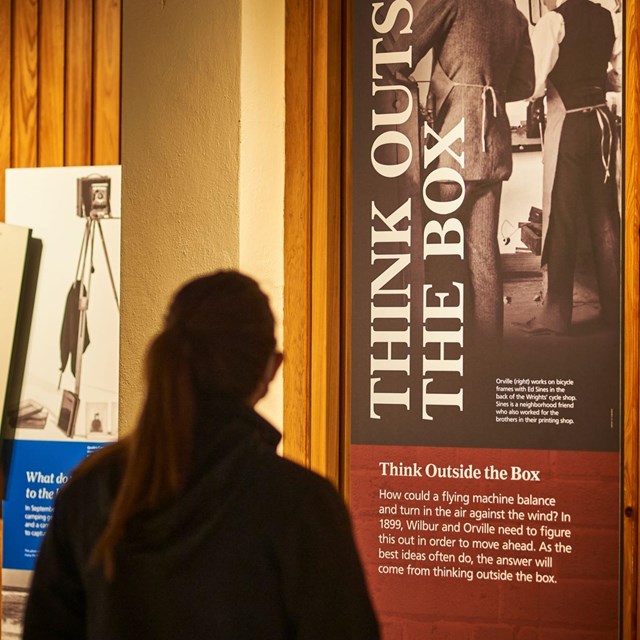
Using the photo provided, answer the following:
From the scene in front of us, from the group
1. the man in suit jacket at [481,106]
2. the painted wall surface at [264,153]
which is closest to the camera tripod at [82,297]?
the painted wall surface at [264,153]

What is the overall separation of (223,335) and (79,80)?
1.81m

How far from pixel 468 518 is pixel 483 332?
0.52 metres

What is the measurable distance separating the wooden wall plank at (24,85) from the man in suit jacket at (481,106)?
1247 mm

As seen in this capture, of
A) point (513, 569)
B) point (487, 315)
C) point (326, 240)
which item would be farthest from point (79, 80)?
point (513, 569)

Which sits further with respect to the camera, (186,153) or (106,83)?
(106,83)

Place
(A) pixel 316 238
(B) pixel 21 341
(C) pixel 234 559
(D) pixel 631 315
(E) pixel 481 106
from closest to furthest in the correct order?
(C) pixel 234 559 → (D) pixel 631 315 → (E) pixel 481 106 → (A) pixel 316 238 → (B) pixel 21 341

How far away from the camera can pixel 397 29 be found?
8.54 feet

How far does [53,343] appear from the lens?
2729mm

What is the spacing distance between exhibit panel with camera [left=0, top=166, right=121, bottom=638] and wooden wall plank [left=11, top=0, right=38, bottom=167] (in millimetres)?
118

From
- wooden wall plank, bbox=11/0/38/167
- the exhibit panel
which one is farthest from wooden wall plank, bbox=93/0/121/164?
the exhibit panel

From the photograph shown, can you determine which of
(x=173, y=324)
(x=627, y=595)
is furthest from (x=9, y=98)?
(x=627, y=595)

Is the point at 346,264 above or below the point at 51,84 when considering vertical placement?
below

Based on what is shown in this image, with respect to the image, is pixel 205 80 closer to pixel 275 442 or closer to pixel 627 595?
pixel 275 442

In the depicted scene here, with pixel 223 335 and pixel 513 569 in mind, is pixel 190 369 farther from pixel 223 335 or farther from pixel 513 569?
pixel 513 569
